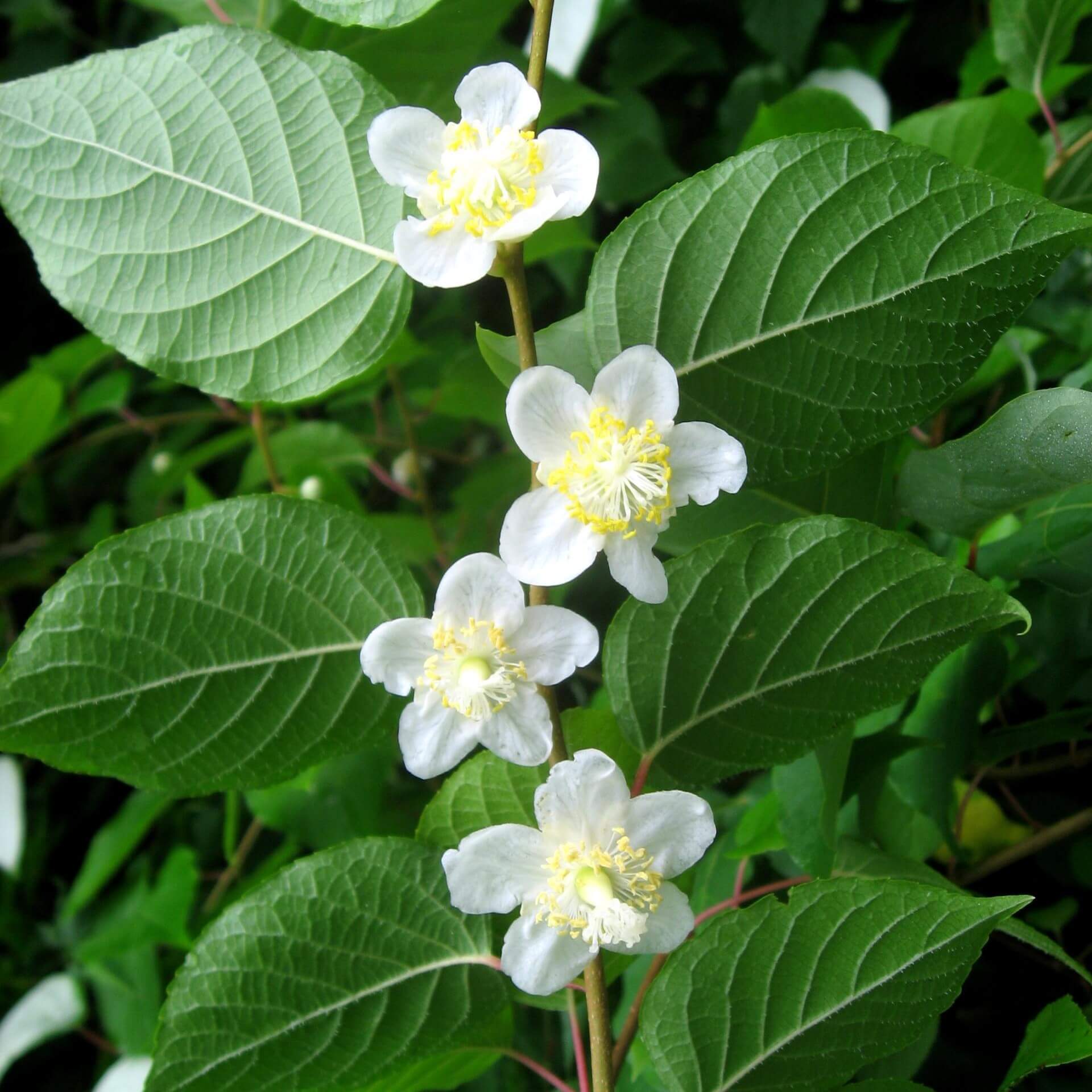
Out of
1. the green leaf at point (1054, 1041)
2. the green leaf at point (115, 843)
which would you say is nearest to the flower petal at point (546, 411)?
the green leaf at point (1054, 1041)

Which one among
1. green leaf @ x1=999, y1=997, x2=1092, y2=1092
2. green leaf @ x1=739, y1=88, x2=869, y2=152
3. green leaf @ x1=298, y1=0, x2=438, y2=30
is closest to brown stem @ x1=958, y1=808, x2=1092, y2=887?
green leaf @ x1=999, y1=997, x2=1092, y2=1092

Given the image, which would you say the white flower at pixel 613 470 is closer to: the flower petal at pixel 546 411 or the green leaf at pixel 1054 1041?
the flower petal at pixel 546 411

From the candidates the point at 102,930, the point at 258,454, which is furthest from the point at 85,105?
the point at 102,930

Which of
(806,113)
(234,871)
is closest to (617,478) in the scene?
(806,113)

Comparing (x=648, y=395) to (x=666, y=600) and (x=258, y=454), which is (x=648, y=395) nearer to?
(x=666, y=600)

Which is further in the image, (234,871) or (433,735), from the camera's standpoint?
(234,871)

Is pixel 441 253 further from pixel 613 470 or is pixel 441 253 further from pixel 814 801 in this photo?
pixel 814 801

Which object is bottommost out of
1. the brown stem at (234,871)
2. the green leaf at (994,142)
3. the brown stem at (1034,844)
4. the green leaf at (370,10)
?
the brown stem at (234,871)
